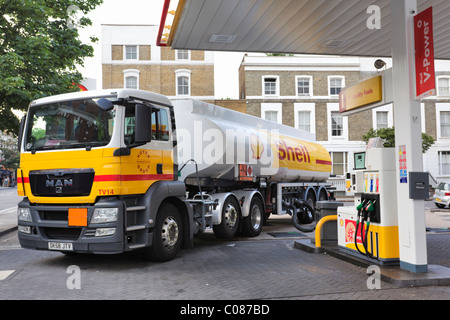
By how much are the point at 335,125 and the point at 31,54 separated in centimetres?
2544

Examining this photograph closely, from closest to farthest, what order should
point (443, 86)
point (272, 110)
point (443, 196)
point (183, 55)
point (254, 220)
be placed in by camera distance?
point (254, 220) < point (443, 196) < point (272, 110) < point (443, 86) < point (183, 55)

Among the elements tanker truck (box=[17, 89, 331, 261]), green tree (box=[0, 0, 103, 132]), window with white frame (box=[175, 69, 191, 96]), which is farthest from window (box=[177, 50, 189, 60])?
tanker truck (box=[17, 89, 331, 261])

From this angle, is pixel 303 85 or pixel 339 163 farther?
pixel 303 85

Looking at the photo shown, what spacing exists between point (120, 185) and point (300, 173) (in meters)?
8.79

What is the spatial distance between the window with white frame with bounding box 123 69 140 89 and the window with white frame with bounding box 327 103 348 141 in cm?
1566

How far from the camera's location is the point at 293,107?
33.7 m

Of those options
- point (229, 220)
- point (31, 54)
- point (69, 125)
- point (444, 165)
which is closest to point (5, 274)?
point (69, 125)

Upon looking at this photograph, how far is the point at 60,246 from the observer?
7.22 metres

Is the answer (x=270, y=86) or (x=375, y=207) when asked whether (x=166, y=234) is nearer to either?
(x=375, y=207)

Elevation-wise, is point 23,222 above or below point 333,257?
above
